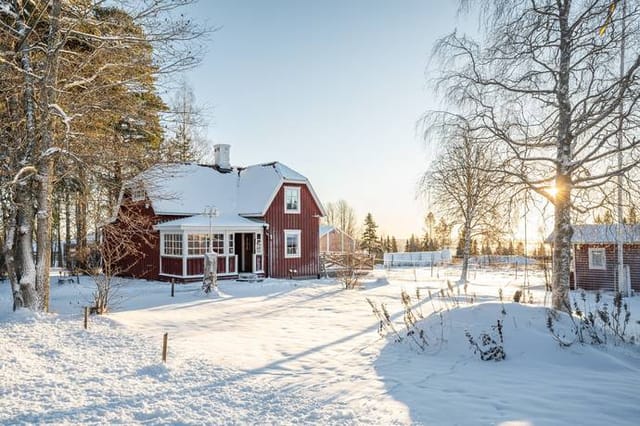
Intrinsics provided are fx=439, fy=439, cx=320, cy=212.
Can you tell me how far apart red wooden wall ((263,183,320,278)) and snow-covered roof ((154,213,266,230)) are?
0.98 m

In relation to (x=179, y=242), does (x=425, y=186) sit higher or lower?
higher

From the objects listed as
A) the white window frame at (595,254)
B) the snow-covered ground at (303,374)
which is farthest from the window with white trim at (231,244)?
the white window frame at (595,254)

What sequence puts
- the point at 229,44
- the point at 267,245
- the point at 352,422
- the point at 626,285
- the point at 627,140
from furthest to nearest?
the point at 267,245 < the point at 626,285 < the point at 229,44 < the point at 627,140 < the point at 352,422

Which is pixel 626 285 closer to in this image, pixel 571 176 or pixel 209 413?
pixel 571 176

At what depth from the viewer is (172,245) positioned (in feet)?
64.2

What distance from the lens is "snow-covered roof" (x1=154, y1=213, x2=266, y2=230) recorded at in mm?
18906

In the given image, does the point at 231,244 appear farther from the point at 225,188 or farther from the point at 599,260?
the point at 599,260

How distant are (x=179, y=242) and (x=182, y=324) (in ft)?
31.3

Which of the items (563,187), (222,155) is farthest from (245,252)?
(563,187)

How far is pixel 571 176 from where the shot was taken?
9.30 m

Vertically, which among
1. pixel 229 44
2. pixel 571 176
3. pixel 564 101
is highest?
pixel 229 44

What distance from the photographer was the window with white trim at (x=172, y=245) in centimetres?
1933

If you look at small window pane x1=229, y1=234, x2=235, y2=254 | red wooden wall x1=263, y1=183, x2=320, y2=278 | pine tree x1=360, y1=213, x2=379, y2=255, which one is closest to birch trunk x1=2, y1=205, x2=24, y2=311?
small window pane x1=229, y1=234, x2=235, y2=254

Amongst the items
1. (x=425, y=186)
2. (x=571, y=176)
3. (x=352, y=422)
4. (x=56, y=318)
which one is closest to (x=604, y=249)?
(x=425, y=186)
